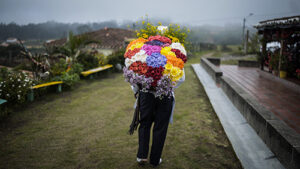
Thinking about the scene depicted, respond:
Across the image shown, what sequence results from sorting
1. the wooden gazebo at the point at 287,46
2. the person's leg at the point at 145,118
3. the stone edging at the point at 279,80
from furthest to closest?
the wooden gazebo at the point at 287,46, the stone edging at the point at 279,80, the person's leg at the point at 145,118

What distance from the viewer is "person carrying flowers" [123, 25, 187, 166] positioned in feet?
8.46

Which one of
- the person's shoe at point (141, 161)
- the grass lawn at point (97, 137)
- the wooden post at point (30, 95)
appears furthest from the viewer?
the wooden post at point (30, 95)

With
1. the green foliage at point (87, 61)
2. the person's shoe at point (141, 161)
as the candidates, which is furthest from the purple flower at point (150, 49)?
the green foliage at point (87, 61)

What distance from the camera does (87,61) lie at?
11.2 meters

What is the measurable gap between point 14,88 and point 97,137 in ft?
10.9

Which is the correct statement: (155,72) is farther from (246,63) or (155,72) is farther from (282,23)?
(246,63)

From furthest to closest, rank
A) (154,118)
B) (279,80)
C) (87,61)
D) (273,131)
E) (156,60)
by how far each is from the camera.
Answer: (87,61) < (279,80) < (273,131) < (154,118) < (156,60)

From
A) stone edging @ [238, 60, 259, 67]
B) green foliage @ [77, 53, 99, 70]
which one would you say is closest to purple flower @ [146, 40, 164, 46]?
green foliage @ [77, 53, 99, 70]

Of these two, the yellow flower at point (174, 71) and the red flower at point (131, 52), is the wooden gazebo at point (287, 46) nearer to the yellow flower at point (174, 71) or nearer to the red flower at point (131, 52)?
the yellow flower at point (174, 71)

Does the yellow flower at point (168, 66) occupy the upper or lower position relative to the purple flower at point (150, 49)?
lower

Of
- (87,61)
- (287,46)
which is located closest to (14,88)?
(87,61)

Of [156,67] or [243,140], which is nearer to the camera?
[156,67]

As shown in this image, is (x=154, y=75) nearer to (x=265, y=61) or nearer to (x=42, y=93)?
(x=42, y=93)

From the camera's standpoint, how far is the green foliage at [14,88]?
539 cm
